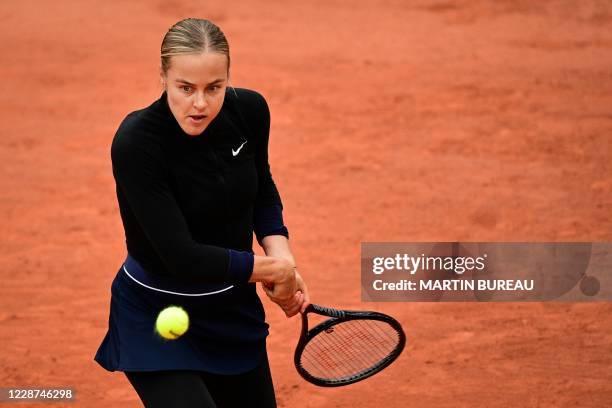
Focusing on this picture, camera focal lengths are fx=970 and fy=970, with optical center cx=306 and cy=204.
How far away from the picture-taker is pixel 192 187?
2812mm

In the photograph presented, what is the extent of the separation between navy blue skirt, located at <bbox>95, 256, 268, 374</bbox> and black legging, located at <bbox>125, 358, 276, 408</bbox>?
0.12 feet

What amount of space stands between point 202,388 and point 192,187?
1.96ft

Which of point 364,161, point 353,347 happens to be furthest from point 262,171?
point 364,161

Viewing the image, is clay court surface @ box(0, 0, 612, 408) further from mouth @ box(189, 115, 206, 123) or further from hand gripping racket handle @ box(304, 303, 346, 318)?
mouth @ box(189, 115, 206, 123)

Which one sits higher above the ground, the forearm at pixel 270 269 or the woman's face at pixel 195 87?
the woman's face at pixel 195 87

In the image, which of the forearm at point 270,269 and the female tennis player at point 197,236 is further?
the forearm at point 270,269

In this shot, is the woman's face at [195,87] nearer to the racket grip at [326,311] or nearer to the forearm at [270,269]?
the forearm at [270,269]

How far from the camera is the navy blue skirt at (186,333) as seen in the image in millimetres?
2906

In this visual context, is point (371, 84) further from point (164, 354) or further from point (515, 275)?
point (164, 354)

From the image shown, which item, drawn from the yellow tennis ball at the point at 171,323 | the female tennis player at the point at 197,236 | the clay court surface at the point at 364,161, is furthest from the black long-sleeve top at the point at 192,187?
the clay court surface at the point at 364,161

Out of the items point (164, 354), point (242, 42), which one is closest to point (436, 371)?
point (164, 354)

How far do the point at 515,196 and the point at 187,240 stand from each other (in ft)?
16.9

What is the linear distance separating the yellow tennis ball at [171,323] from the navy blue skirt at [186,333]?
0.06 feet

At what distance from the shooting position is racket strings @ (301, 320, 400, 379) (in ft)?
12.4
